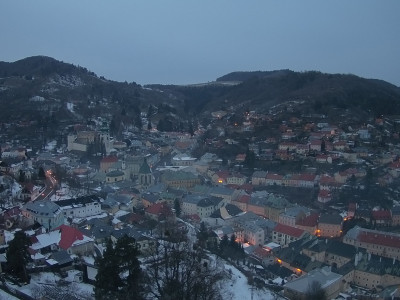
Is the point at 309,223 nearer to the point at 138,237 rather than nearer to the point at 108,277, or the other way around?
the point at 138,237

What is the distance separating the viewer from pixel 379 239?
75.6 ft

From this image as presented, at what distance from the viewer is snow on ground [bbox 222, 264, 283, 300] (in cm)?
1638

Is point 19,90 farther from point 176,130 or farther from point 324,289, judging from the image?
point 324,289

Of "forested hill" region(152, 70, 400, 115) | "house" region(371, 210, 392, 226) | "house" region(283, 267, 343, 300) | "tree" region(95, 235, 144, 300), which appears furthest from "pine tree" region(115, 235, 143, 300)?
"forested hill" region(152, 70, 400, 115)

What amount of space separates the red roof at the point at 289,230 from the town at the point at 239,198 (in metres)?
0.09

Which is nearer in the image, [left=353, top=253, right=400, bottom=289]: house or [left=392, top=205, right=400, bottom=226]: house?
[left=353, top=253, right=400, bottom=289]: house

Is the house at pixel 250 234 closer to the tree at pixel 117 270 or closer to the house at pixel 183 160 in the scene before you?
the tree at pixel 117 270

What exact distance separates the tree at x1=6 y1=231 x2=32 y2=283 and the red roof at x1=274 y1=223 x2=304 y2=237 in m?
14.9

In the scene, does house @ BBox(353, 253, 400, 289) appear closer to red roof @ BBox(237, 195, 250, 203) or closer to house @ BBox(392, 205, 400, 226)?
house @ BBox(392, 205, 400, 226)

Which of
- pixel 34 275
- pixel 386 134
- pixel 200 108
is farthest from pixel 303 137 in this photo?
pixel 200 108

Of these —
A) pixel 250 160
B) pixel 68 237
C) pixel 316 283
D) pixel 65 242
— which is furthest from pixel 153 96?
pixel 316 283

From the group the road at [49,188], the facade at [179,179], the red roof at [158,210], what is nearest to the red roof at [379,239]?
the red roof at [158,210]

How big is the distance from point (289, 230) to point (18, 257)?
15.6 m

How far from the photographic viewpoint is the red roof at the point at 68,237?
17.2 meters
